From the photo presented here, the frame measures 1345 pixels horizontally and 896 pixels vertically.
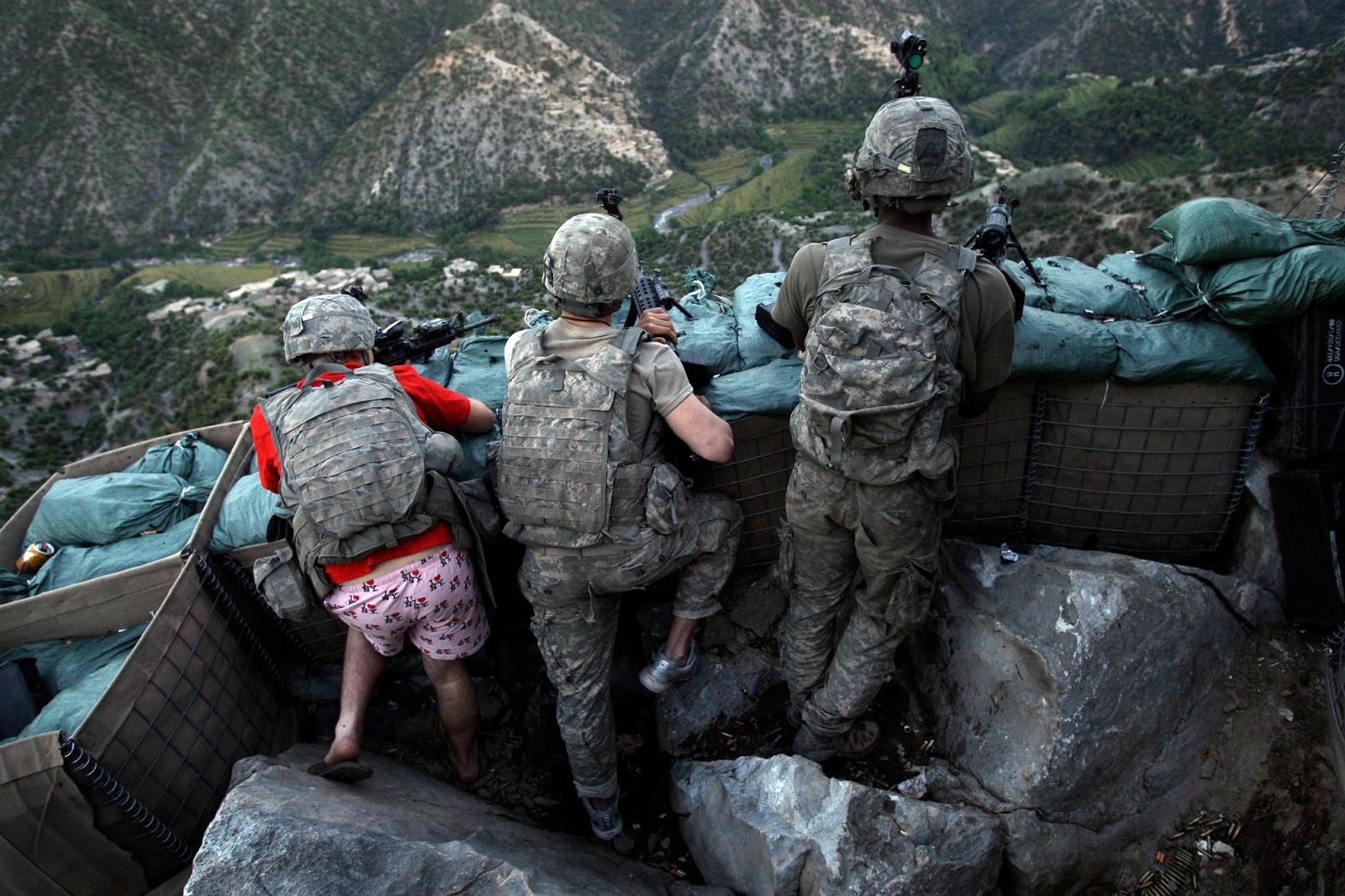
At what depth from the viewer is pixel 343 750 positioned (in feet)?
9.16

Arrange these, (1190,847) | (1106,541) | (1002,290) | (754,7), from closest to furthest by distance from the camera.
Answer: (1002,290) < (1190,847) < (1106,541) < (754,7)

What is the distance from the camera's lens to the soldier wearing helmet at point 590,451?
2.67 meters

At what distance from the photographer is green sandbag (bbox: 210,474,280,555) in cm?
325

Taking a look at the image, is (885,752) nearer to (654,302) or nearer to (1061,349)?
(1061,349)

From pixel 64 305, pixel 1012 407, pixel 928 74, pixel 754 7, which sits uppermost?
pixel 754 7

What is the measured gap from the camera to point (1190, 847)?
2926 millimetres

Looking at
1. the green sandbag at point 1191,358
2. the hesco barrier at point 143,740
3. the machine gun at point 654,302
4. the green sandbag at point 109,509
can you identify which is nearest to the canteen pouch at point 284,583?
the hesco barrier at point 143,740

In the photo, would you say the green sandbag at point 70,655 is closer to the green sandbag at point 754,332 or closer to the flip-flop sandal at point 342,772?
the flip-flop sandal at point 342,772

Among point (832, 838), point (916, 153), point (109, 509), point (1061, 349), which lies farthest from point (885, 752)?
point (109, 509)

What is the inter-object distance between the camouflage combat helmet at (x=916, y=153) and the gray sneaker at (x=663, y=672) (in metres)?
2.13

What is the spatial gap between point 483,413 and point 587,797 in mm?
1758

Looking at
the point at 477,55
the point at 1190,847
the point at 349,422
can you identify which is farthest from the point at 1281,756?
the point at 477,55

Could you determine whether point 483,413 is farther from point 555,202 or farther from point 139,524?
point 555,202

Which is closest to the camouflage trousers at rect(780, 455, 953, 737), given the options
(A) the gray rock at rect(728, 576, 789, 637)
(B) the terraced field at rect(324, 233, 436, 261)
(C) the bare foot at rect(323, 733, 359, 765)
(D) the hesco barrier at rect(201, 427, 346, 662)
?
(A) the gray rock at rect(728, 576, 789, 637)
